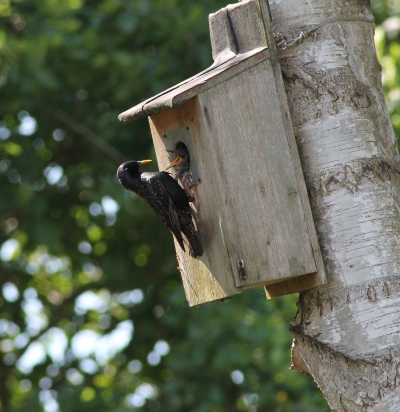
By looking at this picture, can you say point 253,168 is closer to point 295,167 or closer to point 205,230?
point 295,167

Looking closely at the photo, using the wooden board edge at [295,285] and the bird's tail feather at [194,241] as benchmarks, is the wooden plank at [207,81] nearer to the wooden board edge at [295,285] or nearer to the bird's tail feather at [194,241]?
the bird's tail feather at [194,241]

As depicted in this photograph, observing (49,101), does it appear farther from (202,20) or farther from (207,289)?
(207,289)

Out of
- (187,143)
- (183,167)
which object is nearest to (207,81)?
(187,143)

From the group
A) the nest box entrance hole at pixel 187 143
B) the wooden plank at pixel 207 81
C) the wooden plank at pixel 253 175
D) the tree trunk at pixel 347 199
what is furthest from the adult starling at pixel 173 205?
the tree trunk at pixel 347 199

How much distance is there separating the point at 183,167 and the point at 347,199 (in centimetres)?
82

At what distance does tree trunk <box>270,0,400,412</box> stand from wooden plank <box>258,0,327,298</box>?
0.11 ft

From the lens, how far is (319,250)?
2.98 metres

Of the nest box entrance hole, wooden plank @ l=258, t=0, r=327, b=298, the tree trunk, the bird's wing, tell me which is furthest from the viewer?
the bird's wing

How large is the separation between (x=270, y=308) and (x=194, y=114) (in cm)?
326

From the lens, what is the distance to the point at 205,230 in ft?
10.7

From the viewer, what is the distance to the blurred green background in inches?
234

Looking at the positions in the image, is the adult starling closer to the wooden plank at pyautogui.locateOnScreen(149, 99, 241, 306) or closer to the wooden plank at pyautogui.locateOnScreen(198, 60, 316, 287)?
the wooden plank at pyautogui.locateOnScreen(149, 99, 241, 306)

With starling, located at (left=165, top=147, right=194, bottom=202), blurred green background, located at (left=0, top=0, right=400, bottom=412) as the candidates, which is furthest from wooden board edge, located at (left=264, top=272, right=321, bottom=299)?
blurred green background, located at (left=0, top=0, right=400, bottom=412)

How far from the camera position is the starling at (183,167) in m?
3.34
